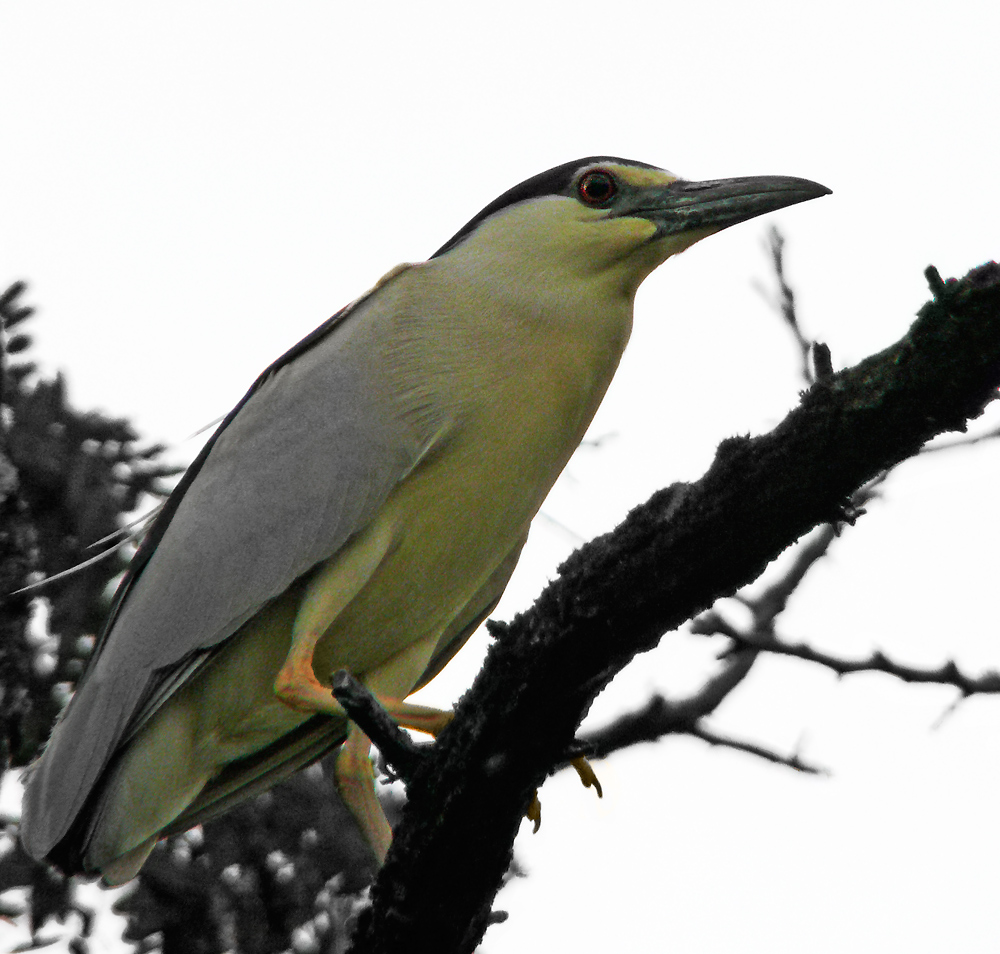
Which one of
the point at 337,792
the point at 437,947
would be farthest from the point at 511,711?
the point at 337,792

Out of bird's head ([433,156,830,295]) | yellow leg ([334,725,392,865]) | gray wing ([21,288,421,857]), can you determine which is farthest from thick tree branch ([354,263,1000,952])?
bird's head ([433,156,830,295])

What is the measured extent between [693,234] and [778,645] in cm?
107

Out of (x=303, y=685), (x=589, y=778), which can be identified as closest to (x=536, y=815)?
(x=589, y=778)

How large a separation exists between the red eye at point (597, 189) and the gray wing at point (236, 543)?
26.4 inches

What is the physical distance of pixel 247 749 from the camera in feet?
10.8

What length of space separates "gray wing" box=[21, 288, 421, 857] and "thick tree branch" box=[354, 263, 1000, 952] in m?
0.90

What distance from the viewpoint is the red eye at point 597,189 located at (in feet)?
11.5

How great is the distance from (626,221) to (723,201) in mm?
253

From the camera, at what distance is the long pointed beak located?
334cm

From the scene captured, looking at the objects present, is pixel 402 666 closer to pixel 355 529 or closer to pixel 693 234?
pixel 355 529

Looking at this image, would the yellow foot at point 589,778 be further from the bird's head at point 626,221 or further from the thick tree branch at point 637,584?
the bird's head at point 626,221

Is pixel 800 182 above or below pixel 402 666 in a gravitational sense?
above

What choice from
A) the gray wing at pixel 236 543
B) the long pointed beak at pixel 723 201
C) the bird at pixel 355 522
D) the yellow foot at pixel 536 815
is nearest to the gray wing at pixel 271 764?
the bird at pixel 355 522

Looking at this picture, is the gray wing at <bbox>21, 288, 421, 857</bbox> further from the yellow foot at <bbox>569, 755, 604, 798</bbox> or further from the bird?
the yellow foot at <bbox>569, 755, 604, 798</bbox>
